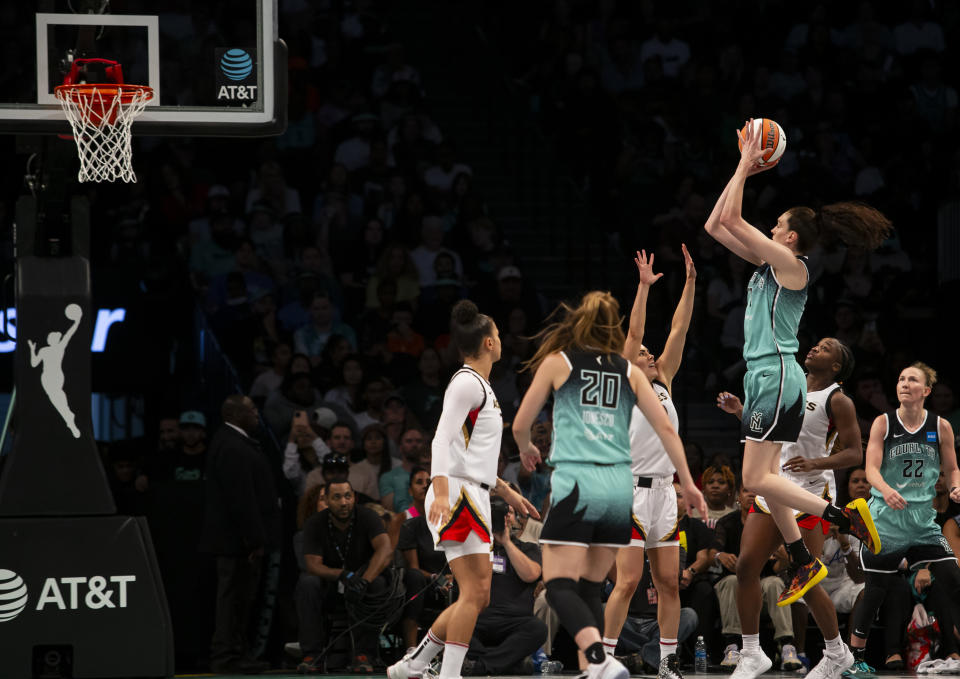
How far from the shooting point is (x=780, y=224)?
938 centimetres

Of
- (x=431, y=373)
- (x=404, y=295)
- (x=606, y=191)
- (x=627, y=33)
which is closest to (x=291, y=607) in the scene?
(x=431, y=373)

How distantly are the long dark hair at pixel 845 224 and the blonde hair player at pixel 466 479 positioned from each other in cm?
205

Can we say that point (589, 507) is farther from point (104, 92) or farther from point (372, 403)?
point (372, 403)

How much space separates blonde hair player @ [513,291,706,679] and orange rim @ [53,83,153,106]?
3.62 metres

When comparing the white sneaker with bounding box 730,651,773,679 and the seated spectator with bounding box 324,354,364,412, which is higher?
the seated spectator with bounding box 324,354,364,412

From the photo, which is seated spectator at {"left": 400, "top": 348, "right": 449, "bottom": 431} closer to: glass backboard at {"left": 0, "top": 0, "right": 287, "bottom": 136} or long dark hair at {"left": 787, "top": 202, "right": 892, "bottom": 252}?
glass backboard at {"left": 0, "top": 0, "right": 287, "bottom": 136}

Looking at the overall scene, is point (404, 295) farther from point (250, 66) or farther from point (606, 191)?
point (250, 66)

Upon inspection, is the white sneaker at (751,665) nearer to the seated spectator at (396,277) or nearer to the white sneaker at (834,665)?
the white sneaker at (834,665)

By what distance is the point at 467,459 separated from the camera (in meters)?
9.01

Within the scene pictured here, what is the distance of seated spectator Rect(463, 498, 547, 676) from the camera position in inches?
463

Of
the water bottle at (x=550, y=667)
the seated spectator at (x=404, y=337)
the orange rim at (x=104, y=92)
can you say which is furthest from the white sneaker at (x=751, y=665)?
the seated spectator at (x=404, y=337)

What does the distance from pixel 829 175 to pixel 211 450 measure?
921 cm

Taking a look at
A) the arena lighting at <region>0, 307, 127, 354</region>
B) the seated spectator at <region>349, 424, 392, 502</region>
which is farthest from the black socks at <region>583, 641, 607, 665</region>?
the arena lighting at <region>0, 307, 127, 354</region>

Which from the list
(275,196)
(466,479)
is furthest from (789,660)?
(275,196)
